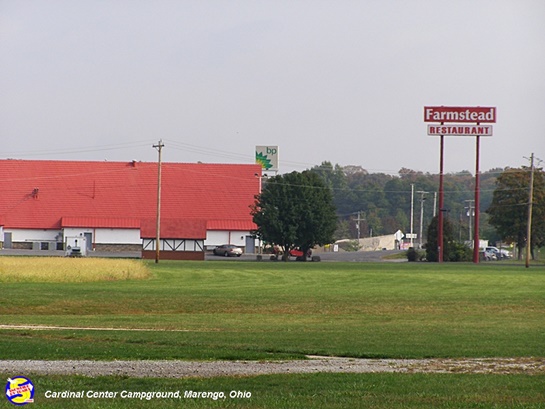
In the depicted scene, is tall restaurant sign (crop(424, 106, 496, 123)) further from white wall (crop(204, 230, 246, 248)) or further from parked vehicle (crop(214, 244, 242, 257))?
white wall (crop(204, 230, 246, 248))

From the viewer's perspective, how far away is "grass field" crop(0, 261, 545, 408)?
1424 cm

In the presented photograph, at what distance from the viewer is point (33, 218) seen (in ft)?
374

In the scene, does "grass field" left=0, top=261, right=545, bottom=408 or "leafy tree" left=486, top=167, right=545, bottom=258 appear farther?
"leafy tree" left=486, top=167, right=545, bottom=258

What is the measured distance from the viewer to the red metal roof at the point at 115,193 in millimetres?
114000

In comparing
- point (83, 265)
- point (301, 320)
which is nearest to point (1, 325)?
point (301, 320)

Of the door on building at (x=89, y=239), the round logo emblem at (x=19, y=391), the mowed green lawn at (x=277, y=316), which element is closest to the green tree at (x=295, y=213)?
the door on building at (x=89, y=239)

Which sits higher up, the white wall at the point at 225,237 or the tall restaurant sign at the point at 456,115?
the tall restaurant sign at the point at 456,115

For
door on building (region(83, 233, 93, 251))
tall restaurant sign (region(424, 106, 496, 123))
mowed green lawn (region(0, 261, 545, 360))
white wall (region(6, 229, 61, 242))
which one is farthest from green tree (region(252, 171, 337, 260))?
mowed green lawn (region(0, 261, 545, 360))

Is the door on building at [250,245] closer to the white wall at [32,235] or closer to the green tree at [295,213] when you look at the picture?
the green tree at [295,213]

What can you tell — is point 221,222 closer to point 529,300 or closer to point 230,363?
point 529,300

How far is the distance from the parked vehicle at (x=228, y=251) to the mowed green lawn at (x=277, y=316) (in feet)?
152

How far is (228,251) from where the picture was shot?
110 metres

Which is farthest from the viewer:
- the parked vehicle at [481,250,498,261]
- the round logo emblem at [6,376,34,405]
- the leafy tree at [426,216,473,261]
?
the parked vehicle at [481,250,498,261]

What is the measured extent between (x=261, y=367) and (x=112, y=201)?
3957 inches
